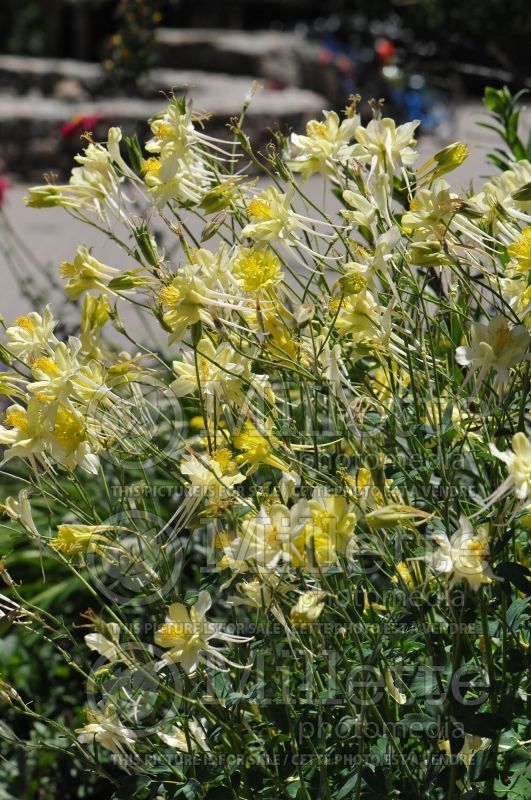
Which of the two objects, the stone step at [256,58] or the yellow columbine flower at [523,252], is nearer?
the yellow columbine flower at [523,252]

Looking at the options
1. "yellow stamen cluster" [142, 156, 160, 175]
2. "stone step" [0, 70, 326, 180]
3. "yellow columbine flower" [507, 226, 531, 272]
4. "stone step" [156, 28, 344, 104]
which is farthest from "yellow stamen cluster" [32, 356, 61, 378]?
"stone step" [156, 28, 344, 104]

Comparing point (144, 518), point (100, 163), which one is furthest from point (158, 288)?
point (144, 518)

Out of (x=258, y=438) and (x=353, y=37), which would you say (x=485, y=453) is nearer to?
(x=258, y=438)

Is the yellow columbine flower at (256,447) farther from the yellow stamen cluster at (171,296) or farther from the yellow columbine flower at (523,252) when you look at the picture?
the yellow columbine flower at (523,252)

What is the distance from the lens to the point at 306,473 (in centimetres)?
142

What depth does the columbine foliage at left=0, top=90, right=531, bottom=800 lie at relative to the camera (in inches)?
50.6

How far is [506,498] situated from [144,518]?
60 centimetres

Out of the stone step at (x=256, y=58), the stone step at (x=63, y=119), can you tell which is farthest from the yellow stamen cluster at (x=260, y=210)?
the stone step at (x=256, y=58)

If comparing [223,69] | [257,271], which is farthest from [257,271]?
[223,69]

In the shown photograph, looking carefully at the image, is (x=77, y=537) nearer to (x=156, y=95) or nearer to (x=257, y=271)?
(x=257, y=271)

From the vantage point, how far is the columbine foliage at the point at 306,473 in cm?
129

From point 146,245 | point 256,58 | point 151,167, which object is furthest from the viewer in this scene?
point 256,58

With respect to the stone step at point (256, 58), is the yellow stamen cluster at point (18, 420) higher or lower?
higher

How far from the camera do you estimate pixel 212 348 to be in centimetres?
140
